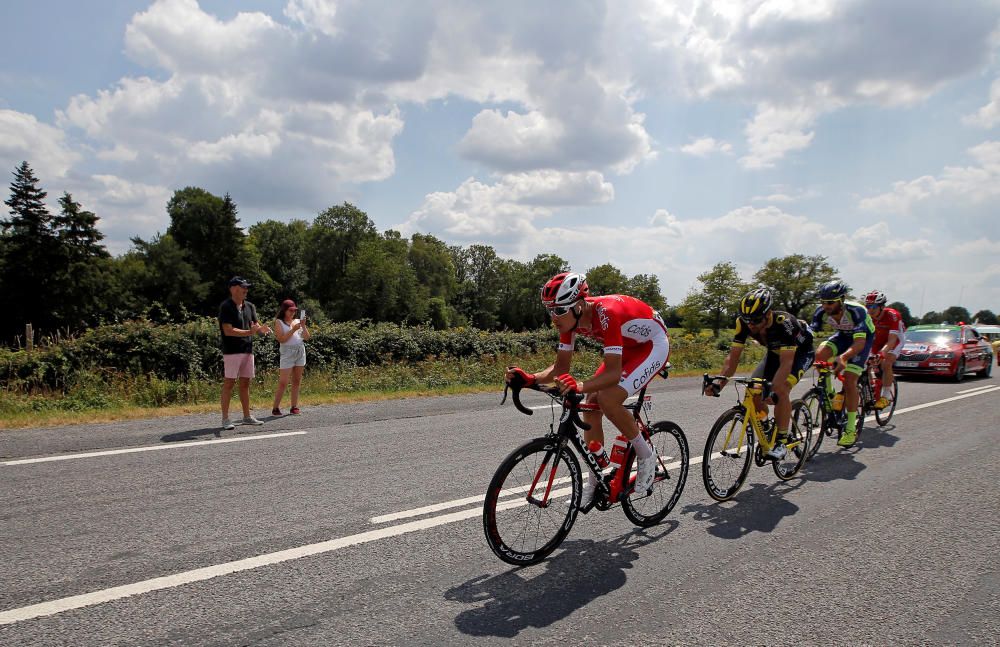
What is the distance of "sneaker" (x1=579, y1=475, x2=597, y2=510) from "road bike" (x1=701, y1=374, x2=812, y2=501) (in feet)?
4.66

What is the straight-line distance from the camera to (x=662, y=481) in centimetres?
476

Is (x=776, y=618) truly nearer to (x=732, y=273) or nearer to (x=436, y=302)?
(x=436, y=302)

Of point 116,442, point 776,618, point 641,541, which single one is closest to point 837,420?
point 641,541

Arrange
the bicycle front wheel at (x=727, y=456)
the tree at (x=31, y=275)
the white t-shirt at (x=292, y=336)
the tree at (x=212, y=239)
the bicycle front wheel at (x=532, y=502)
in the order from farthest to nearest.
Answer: the tree at (x=212, y=239) < the tree at (x=31, y=275) < the white t-shirt at (x=292, y=336) < the bicycle front wheel at (x=727, y=456) < the bicycle front wheel at (x=532, y=502)

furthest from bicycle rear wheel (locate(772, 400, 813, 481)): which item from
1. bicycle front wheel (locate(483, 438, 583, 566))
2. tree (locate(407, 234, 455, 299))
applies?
tree (locate(407, 234, 455, 299))

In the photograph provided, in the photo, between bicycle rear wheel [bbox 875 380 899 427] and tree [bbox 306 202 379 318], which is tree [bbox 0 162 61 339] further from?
bicycle rear wheel [bbox 875 380 899 427]

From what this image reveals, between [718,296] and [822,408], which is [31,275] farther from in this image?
[718,296]

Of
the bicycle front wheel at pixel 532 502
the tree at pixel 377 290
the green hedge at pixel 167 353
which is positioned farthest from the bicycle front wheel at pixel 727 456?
the tree at pixel 377 290

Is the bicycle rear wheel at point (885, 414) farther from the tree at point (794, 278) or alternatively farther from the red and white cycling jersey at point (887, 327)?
the tree at point (794, 278)

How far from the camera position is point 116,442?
684cm

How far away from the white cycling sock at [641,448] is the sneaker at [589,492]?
0.42 m

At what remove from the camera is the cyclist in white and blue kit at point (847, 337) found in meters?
7.45

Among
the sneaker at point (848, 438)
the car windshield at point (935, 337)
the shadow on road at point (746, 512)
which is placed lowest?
the shadow on road at point (746, 512)

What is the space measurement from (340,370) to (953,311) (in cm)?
7202
